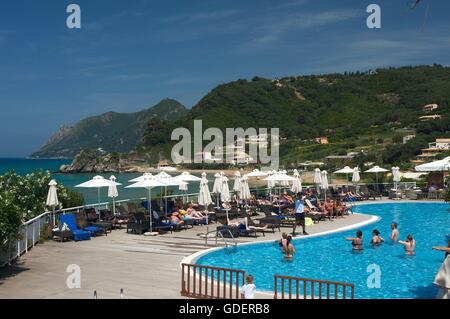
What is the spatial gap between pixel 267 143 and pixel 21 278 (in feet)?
310

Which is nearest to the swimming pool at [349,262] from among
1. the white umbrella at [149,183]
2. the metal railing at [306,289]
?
the metal railing at [306,289]

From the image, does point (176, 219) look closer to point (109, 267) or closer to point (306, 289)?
point (109, 267)

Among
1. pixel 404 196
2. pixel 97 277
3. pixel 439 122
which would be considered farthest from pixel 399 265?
pixel 439 122

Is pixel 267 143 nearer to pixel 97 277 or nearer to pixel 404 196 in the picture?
pixel 404 196

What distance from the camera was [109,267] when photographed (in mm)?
9984

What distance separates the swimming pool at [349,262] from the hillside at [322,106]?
68169 mm

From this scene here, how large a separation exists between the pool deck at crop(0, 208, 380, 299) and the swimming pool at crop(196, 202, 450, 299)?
0.90 meters

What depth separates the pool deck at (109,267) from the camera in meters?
7.98

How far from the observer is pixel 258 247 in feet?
43.7

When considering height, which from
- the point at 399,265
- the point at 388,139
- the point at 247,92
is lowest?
the point at 399,265

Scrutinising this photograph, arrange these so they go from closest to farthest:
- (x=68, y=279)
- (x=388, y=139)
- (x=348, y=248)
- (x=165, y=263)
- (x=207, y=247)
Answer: (x=68, y=279)
(x=165, y=263)
(x=207, y=247)
(x=348, y=248)
(x=388, y=139)

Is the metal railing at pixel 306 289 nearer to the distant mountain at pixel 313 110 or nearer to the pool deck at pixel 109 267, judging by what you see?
the pool deck at pixel 109 267

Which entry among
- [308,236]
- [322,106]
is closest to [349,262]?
[308,236]

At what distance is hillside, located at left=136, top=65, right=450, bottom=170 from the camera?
3752 inches
